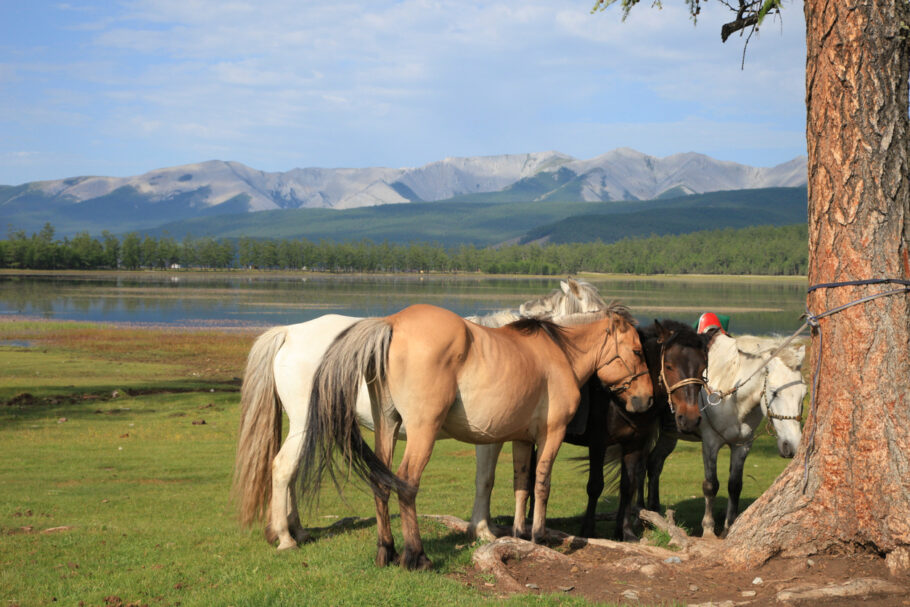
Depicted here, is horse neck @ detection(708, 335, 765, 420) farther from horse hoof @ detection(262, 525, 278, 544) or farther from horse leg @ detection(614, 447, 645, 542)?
horse hoof @ detection(262, 525, 278, 544)

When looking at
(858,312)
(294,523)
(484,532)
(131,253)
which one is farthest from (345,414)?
(131,253)

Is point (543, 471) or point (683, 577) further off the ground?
point (543, 471)

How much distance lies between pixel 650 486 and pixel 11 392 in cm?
1688

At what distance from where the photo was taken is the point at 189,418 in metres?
17.2

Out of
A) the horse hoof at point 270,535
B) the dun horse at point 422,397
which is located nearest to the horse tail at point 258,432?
the horse hoof at point 270,535

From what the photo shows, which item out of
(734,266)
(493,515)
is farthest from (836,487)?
(734,266)

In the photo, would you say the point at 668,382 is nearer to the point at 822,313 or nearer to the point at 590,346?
the point at 590,346

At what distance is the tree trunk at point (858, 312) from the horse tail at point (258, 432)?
4.16m

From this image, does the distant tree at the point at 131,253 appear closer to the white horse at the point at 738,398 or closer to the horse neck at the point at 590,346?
the white horse at the point at 738,398

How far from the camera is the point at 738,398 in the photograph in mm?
8344

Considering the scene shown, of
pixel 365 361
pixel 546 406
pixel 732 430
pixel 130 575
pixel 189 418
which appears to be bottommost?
pixel 189 418

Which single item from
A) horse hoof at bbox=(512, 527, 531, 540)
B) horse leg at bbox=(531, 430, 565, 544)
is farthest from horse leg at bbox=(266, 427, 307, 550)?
horse leg at bbox=(531, 430, 565, 544)

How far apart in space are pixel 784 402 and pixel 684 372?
1.38 m

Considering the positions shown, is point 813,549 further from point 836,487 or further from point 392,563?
point 392,563
